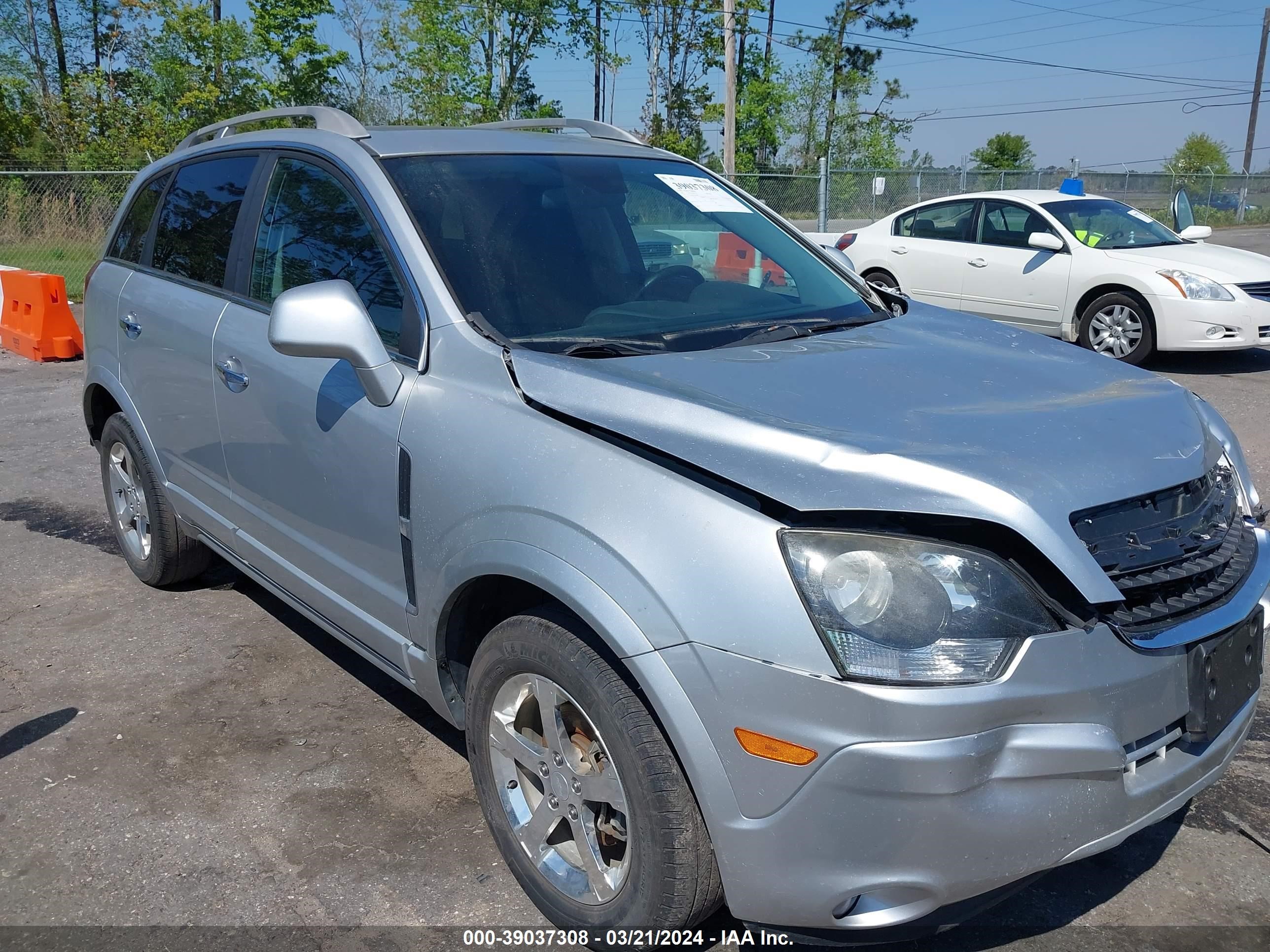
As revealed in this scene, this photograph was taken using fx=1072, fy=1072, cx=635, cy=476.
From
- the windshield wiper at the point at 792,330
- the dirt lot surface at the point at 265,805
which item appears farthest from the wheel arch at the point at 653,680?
the windshield wiper at the point at 792,330

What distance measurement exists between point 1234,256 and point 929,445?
916 cm

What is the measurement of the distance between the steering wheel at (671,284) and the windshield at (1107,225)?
772 centimetres

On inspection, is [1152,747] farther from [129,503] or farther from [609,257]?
[129,503]

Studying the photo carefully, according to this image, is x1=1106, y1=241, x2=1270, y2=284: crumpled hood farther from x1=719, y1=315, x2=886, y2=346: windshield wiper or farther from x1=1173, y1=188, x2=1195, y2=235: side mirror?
x1=719, y1=315, x2=886, y2=346: windshield wiper

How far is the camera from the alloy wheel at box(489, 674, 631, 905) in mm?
2342

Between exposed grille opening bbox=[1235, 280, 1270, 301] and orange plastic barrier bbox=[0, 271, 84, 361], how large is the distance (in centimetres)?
1039

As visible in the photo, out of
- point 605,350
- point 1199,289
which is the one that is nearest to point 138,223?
point 605,350

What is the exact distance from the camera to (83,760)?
133 inches

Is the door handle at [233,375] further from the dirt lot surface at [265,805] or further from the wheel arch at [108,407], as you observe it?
the dirt lot surface at [265,805]

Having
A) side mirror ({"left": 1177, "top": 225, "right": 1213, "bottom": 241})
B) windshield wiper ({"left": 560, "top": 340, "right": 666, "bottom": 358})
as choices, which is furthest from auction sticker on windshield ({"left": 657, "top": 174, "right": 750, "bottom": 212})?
side mirror ({"left": 1177, "top": 225, "right": 1213, "bottom": 241})

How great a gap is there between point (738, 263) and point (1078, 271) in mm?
7263

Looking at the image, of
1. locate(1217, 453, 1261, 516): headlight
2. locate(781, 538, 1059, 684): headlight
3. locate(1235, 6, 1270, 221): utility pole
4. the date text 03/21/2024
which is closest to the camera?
locate(781, 538, 1059, 684): headlight

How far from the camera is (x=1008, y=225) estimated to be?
10414mm

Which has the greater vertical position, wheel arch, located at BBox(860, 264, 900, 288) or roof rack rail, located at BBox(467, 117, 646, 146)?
roof rack rail, located at BBox(467, 117, 646, 146)
